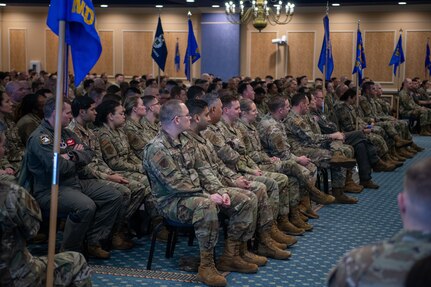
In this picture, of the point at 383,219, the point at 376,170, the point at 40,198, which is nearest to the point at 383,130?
the point at 376,170

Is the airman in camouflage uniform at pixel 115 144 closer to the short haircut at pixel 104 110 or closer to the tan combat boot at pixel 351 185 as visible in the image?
the short haircut at pixel 104 110

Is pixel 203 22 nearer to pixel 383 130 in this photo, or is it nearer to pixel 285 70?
pixel 285 70

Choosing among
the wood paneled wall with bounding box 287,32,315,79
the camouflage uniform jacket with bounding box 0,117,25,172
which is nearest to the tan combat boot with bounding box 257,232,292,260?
the camouflage uniform jacket with bounding box 0,117,25,172

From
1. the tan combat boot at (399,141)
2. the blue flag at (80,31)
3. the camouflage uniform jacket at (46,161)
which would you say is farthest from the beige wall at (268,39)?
the blue flag at (80,31)

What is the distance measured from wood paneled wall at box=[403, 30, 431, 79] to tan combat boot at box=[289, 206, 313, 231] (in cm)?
1364

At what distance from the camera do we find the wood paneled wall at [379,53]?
1934cm

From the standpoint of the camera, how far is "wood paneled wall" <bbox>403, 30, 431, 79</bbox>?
62.6ft

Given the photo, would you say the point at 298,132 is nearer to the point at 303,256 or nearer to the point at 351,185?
the point at 351,185

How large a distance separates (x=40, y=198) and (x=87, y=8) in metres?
1.65

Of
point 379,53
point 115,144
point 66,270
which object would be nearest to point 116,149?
point 115,144

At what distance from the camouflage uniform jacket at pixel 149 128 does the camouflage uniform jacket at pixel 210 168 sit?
117 centimetres

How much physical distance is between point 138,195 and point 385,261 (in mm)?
4273

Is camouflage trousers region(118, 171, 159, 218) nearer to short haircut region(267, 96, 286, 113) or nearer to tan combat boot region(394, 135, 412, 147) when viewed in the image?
short haircut region(267, 96, 286, 113)

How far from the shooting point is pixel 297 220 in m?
6.72
